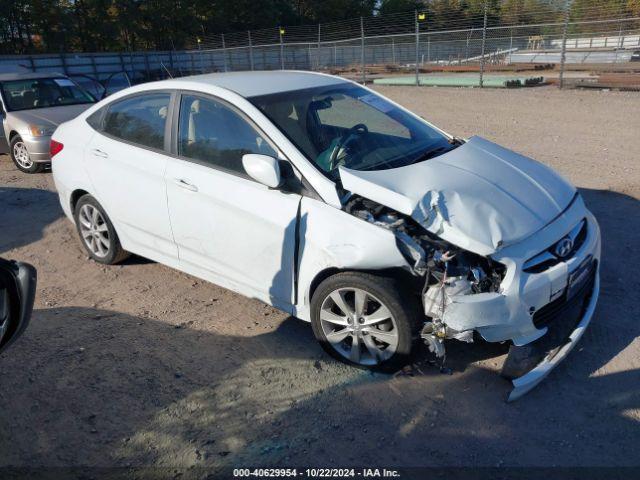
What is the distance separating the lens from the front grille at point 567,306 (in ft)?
10.3

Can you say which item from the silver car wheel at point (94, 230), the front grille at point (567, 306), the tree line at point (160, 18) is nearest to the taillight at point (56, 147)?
the silver car wheel at point (94, 230)

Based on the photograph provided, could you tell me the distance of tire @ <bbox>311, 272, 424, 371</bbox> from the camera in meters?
3.14

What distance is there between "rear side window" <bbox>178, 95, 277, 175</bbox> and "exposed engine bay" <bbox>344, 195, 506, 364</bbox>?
108 centimetres

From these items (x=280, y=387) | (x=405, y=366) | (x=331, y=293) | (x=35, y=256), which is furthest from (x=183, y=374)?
(x=35, y=256)

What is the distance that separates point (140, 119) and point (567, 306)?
138 inches

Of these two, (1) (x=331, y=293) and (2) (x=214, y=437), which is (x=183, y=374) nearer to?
(2) (x=214, y=437)

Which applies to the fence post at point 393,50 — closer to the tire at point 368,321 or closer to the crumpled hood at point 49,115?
the crumpled hood at point 49,115

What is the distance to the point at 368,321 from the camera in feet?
10.8

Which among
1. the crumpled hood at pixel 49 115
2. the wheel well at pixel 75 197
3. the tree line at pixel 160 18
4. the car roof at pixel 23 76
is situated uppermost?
the tree line at pixel 160 18

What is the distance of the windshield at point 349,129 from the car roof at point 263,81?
0.28ft

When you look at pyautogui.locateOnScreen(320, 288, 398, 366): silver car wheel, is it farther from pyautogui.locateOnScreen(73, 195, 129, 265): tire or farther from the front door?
→ pyautogui.locateOnScreen(73, 195, 129, 265): tire

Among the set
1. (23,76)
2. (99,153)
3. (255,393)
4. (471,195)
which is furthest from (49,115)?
(471,195)

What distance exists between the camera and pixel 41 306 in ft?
14.5

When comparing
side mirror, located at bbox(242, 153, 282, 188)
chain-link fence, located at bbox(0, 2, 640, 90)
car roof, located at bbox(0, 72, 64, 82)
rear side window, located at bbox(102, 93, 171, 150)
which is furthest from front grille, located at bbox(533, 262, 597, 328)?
chain-link fence, located at bbox(0, 2, 640, 90)
